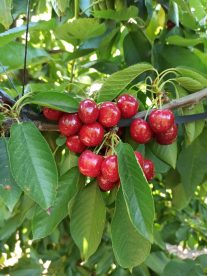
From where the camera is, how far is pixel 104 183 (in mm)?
781

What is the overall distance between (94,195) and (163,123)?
0.67ft

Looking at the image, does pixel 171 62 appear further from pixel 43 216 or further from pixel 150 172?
pixel 43 216

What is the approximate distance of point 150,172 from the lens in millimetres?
800

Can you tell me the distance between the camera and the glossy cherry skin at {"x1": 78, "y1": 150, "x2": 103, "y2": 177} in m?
0.75

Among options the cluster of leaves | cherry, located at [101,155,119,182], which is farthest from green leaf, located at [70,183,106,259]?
cherry, located at [101,155,119,182]

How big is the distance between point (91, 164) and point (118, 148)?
0.19ft

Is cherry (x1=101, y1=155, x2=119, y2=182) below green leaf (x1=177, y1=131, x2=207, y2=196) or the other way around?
the other way around

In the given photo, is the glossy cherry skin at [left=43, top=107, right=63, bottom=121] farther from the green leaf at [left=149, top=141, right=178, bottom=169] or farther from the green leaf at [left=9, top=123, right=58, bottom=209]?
the green leaf at [left=149, top=141, right=178, bottom=169]

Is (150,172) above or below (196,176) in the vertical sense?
above

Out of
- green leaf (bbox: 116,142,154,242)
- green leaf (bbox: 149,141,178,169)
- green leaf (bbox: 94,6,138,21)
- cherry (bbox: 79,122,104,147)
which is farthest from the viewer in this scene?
green leaf (bbox: 94,6,138,21)

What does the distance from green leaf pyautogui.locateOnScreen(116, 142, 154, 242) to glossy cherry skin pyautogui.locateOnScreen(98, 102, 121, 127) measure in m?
0.08

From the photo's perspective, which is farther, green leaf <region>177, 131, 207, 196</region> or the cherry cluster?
green leaf <region>177, 131, 207, 196</region>

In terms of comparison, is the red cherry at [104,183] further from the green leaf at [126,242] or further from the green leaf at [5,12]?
the green leaf at [5,12]

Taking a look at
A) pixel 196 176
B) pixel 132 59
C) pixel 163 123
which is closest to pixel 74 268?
pixel 196 176
